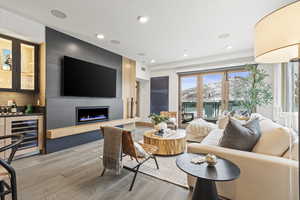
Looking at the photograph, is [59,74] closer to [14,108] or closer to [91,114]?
[14,108]

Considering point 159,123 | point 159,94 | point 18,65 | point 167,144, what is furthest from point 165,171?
point 159,94

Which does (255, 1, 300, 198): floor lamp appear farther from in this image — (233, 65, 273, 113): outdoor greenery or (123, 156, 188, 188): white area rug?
(233, 65, 273, 113): outdoor greenery

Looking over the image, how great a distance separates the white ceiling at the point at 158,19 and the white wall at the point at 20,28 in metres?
0.13

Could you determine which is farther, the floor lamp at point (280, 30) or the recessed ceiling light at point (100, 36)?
the recessed ceiling light at point (100, 36)

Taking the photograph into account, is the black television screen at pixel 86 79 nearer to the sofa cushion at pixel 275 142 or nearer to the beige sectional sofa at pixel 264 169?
the beige sectional sofa at pixel 264 169

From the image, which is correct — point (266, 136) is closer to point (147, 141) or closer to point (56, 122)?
point (147, 141)

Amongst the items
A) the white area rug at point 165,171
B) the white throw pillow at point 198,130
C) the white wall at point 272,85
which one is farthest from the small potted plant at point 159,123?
the white wall at point 272,85

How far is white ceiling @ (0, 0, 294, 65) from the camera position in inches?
85.8

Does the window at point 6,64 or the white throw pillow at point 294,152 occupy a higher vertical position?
the window at point 6,64

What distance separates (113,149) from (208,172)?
130 centimetres

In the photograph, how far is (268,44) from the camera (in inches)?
35.9

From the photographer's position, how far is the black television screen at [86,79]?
3.28 meters

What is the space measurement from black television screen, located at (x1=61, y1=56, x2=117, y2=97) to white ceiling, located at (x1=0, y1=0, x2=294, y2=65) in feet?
2.29

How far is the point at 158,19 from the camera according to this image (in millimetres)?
2582
